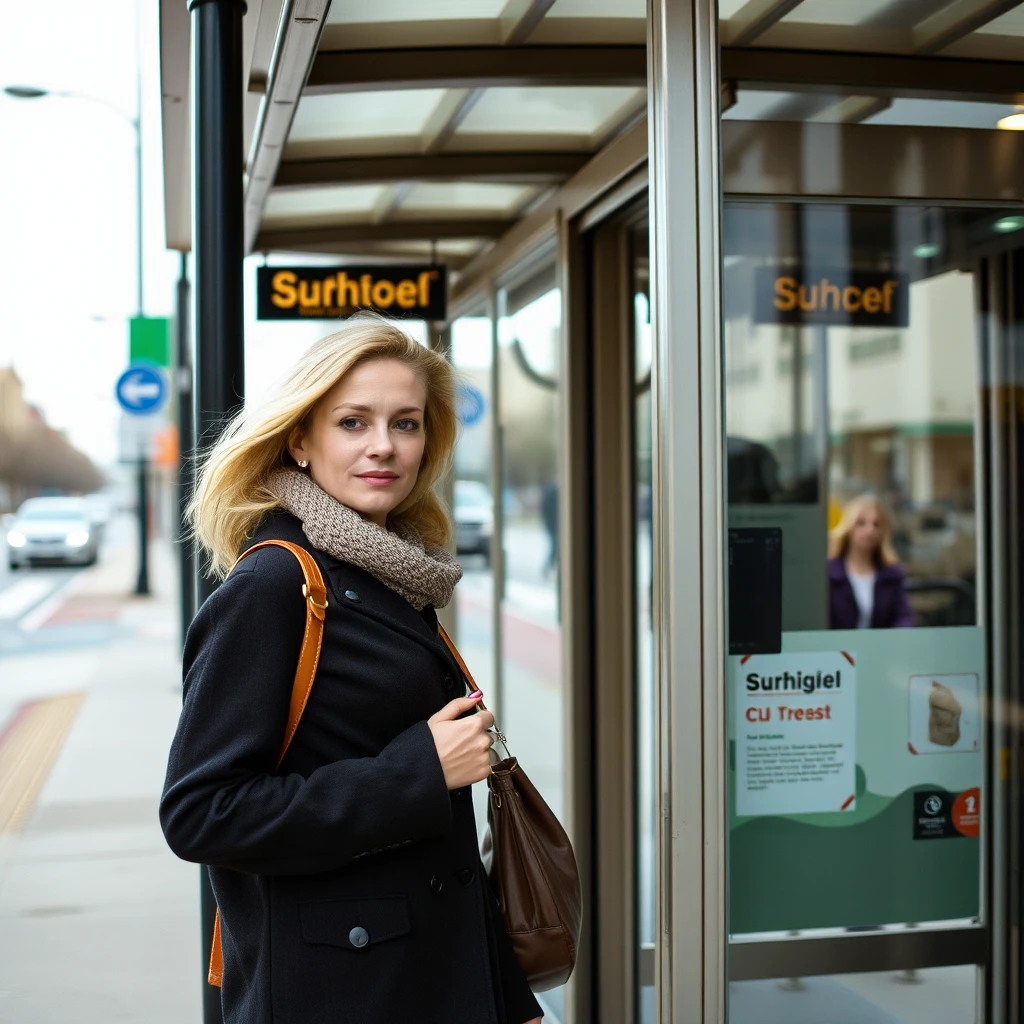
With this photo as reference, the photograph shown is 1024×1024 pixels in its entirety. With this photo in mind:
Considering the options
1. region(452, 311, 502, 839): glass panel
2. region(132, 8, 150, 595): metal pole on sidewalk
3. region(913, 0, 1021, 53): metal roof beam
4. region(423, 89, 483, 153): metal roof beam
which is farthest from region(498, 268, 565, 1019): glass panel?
region(132, 8, 150, 595): metal pole on sidewalk

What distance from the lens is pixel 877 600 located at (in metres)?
3.16

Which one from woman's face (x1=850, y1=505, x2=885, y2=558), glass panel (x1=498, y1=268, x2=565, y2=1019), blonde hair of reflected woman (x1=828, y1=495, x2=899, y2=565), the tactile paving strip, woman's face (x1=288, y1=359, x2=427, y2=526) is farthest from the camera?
the tactile paving strip

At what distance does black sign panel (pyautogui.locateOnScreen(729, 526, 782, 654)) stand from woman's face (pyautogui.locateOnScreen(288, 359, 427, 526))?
102 centimetres

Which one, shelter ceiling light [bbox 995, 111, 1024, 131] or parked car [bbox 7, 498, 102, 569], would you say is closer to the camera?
shelter ceiling light [bbox 995, 111, 1024, 131]

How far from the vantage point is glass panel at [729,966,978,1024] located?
9.73 ft

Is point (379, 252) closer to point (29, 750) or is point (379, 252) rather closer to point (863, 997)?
point (863, 997)

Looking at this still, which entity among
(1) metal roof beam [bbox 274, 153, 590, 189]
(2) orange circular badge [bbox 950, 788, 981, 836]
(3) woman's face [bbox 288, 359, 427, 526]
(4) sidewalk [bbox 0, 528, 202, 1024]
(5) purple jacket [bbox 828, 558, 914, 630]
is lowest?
(4) sidewalk [bbox 0, 528, 202, 1024]

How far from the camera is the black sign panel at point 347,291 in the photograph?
553 centimetres

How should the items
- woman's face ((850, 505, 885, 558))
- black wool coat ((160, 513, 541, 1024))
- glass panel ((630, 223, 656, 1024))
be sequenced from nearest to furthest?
black wool coat ((160, 513, 541, 1024))
woman's face ((850, 505, 885, 558))
glass panel ((630, 223, 656, 1024))

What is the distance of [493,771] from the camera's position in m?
1.97

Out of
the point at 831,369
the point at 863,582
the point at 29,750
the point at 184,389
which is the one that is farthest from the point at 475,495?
the point at 863,582

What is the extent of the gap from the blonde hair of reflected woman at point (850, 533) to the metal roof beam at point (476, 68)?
51.4 inches

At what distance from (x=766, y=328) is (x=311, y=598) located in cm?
181

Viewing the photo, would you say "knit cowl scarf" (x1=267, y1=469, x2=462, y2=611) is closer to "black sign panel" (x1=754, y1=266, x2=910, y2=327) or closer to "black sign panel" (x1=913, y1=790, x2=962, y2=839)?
"black sign panel" (x1=754, y1=266, x2=910, y2=327)
